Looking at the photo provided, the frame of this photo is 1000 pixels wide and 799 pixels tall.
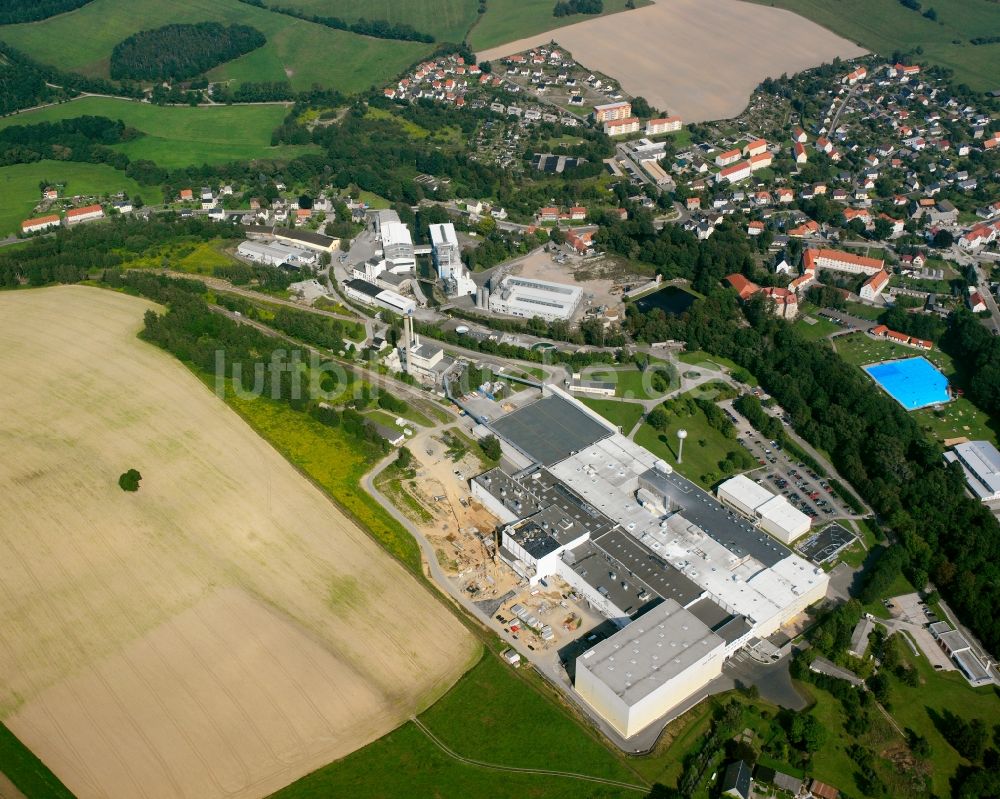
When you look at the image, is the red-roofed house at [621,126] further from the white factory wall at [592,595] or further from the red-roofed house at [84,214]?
the white factory wall at [592,595]

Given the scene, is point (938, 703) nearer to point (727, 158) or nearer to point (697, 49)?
point (727, 158)

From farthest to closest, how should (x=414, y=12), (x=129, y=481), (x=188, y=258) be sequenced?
(x=414, y=12) → (x=188, y=258) → (x=129, y=481)

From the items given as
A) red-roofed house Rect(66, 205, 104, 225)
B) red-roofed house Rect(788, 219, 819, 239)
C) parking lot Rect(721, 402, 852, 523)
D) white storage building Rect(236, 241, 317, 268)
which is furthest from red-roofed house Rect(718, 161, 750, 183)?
red-roofed house Rect(66, 205, 104, 225)

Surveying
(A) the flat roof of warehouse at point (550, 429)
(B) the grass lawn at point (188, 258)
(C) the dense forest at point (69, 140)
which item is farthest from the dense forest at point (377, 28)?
(A) the flat roof of warehouse at point (550, 429)

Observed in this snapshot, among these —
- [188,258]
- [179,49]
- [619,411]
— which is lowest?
[188,258]

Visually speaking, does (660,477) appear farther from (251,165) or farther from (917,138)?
(917,138)

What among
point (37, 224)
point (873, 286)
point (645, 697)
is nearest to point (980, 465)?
point (873, 286)

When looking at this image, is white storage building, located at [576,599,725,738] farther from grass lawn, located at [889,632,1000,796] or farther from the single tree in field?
the single tree in field
